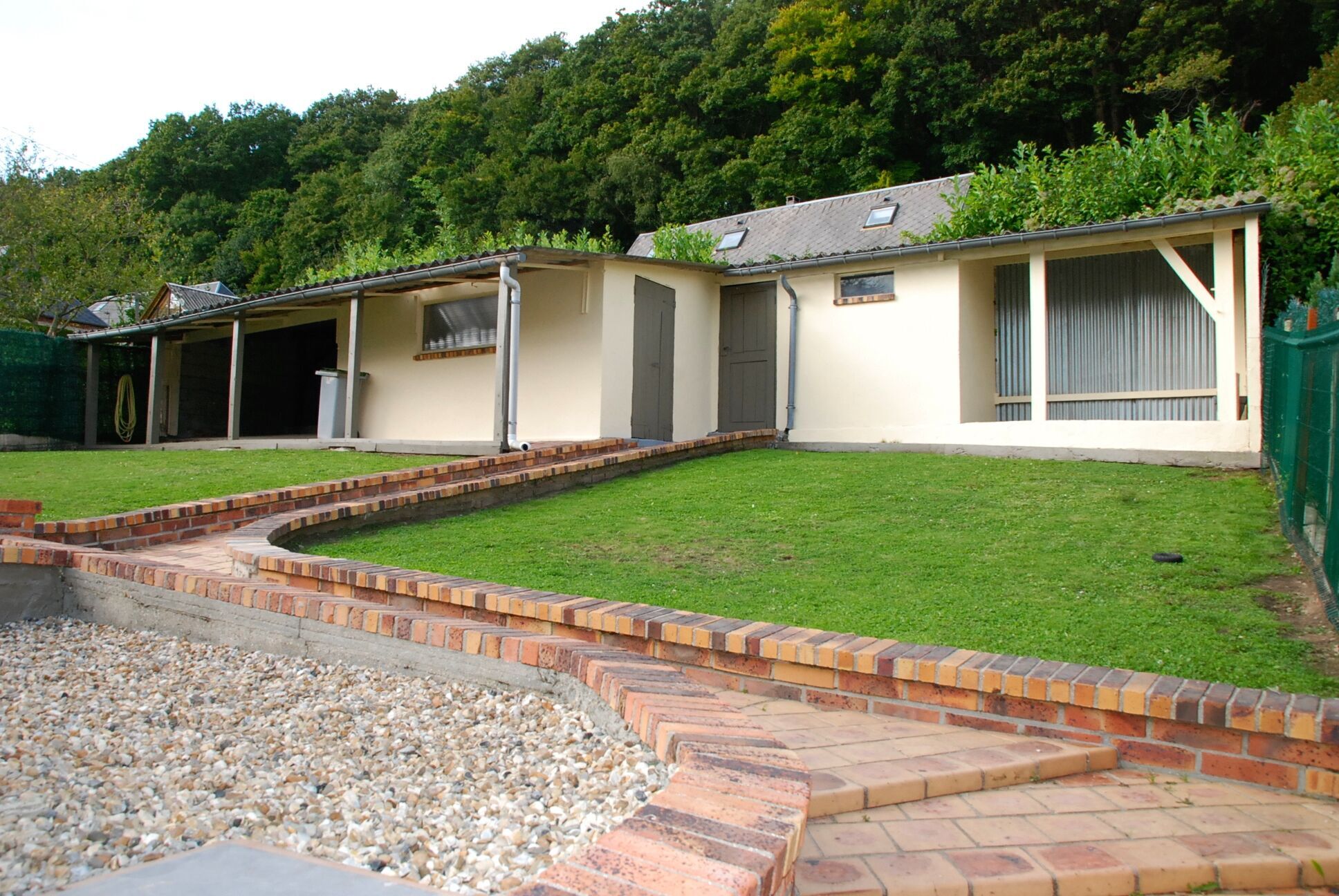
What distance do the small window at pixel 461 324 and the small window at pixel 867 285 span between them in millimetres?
5001

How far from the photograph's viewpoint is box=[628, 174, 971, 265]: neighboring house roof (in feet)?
72.8

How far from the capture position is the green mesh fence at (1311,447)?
4016mm

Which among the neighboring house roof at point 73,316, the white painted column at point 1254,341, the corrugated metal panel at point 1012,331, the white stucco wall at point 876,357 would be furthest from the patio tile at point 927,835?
the neighboring house roof at point 73,316

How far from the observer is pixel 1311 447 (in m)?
4.84

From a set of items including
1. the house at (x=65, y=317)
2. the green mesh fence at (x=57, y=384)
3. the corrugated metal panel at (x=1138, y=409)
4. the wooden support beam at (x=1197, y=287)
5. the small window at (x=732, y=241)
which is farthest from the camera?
the small window at (x=732, y=241)

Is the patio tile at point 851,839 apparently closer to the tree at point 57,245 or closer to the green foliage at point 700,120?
the tree at point 57,245

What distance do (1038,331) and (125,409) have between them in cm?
1736

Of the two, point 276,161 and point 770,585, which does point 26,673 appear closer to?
point 770,585

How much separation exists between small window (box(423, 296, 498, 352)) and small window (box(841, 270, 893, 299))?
5001mm

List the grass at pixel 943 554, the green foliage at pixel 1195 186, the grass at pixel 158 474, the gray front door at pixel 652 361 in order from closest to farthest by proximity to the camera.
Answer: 1. the grass at pixel 943 554
2. the grass at pixel 158 474
3. the green foliage at pixel 1195 186
4. the gray front door at pixel 652 361

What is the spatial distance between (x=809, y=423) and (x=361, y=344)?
7.52 m

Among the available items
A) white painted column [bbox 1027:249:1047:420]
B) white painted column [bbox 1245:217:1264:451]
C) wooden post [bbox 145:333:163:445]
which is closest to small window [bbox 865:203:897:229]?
white painted column [bbox 1027:249:1047:420]

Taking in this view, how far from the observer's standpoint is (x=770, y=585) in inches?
189

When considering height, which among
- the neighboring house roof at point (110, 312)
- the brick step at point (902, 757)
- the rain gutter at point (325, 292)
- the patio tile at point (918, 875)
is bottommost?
the patio tile at point (918, 875)
